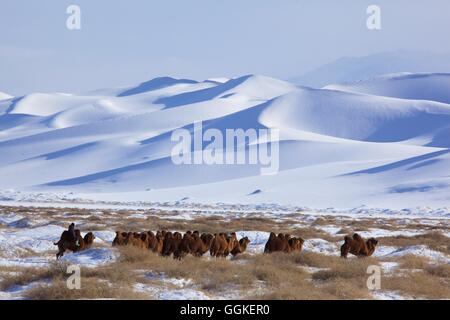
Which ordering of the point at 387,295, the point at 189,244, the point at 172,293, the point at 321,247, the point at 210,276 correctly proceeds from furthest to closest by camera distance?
the point at 321,247 → the point at 189,244 → the point at 210,276 → the point at 387,295 → the point at 172,293

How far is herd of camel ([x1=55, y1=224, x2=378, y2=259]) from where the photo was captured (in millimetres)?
16766

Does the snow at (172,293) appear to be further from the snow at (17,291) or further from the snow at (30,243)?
the snow at (30,243)

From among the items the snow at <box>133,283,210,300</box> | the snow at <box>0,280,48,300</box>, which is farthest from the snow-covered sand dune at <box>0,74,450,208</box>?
the snow at <box>0,280,48,300</box>

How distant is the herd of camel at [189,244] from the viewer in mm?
16766

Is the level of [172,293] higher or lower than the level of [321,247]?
higher

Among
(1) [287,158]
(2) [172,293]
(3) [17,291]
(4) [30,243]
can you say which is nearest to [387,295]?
(2) [172,293]

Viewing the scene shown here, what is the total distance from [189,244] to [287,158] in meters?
124

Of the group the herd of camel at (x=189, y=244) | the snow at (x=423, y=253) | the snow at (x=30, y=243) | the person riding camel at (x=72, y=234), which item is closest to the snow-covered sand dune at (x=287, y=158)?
the snow at (x=423, y=253)

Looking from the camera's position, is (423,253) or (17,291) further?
(423,253)

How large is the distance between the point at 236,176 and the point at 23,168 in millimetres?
52418

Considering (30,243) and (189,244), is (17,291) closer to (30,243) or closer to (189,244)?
(189,244)

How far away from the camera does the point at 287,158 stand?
14038 centimetres
